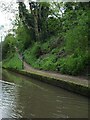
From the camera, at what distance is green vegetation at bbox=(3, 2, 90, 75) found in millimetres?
14699

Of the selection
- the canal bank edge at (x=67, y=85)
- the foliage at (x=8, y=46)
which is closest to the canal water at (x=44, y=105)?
the canal bank edge at (x=67, y=85)

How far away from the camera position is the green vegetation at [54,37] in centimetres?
1470

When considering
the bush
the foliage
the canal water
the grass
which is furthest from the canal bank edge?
the foliage

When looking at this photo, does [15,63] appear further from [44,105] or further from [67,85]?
[44,105]

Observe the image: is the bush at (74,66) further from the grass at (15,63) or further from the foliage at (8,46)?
the foliage at (8,46)

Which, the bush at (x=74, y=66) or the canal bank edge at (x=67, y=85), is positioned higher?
the bush at (x=74, y=66)

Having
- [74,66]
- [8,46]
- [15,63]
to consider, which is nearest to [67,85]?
[74,66]

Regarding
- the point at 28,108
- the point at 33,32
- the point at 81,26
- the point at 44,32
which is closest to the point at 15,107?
the point at 28,108

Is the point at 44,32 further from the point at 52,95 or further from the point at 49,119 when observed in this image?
the point at 49,119

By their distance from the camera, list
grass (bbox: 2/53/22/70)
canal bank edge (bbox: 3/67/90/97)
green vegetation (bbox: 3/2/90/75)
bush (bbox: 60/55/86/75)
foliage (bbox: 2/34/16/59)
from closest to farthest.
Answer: canal bank edge (bbox: 3/67/90/97) → green vegetation (bbox: 3/2/90/75) → bush (bbox: 60/55/86/75) → grass (bbox: 2/53/22/70) → foliage (bbox: 2/34/16/59)

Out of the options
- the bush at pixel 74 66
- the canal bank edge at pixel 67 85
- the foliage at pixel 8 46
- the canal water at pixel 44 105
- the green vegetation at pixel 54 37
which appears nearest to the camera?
the canal water at pixel 44 105

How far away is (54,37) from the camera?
1284 inches

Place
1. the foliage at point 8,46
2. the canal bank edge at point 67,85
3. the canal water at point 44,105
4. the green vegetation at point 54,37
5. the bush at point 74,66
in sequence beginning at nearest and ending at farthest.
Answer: the canal water at point 44,105
the canal bank edge at point 67,85
the green vegetation at point 54,37
the bush at point 74,66
the foliage at point 8,46

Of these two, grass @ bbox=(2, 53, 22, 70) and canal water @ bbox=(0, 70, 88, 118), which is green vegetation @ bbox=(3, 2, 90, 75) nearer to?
grass @ bbox=(2, 53, 22, 70)
